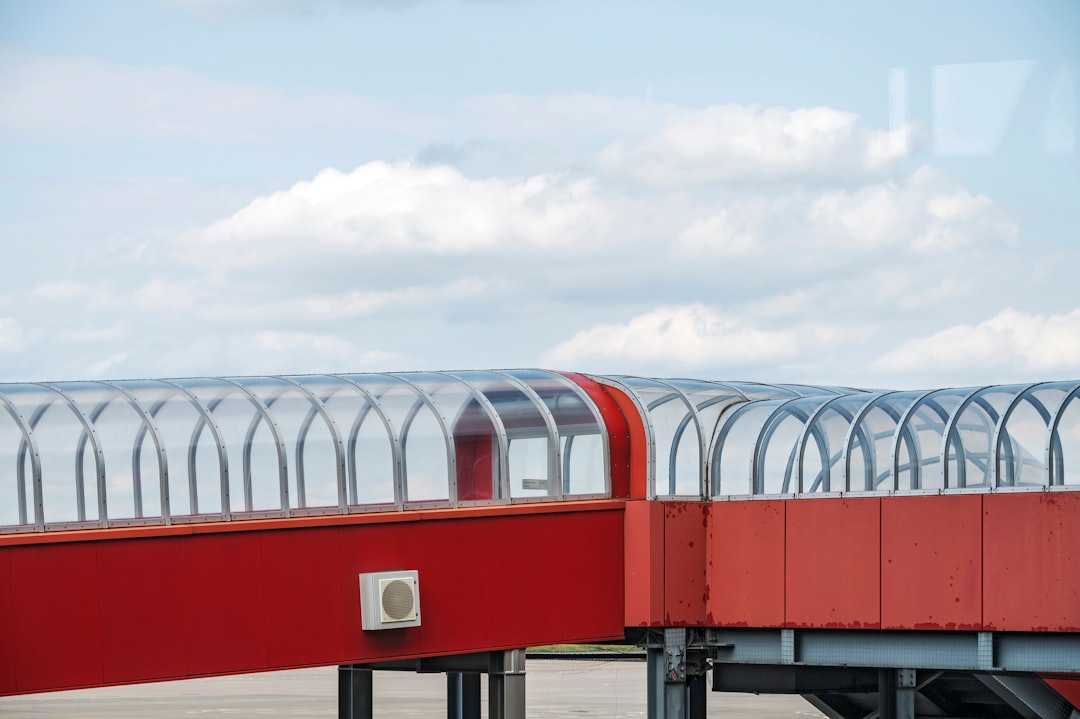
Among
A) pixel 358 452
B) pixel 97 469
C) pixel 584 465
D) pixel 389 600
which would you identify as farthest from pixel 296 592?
pixel 584 465

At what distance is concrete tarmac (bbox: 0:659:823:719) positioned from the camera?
58281mm

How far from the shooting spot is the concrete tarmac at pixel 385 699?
58281 mm

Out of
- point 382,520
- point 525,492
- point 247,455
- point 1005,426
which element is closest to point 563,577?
point 525,492

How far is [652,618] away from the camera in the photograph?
982 inches

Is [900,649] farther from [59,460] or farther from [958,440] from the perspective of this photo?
[59,460]

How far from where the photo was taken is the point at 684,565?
Answer: 25.2 metres

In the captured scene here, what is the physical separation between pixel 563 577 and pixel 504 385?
333 centimetres

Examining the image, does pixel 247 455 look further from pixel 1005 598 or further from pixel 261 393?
pixel 1005 598

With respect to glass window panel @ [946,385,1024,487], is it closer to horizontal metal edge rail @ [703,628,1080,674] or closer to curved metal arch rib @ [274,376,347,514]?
horizontal metal edge rail @ [703,628,1080,674]

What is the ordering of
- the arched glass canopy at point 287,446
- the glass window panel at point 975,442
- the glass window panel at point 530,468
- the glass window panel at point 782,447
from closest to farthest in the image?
the arched glass canopy at point 287,446, the glass window panel at point 975,442, the glass window panel at point 530,468, the glass window panel at point 782,447

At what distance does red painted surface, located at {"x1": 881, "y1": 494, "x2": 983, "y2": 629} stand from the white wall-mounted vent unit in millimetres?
7002

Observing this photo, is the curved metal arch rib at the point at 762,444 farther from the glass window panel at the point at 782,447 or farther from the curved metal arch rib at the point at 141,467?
the curved metal arch rib at the point at 141,467

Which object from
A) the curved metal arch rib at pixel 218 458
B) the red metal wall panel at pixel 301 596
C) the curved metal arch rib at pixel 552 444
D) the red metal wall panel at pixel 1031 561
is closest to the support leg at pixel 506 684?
the curved metal arch rib at pixel 552 444

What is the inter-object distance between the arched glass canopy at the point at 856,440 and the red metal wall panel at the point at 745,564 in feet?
1.22
